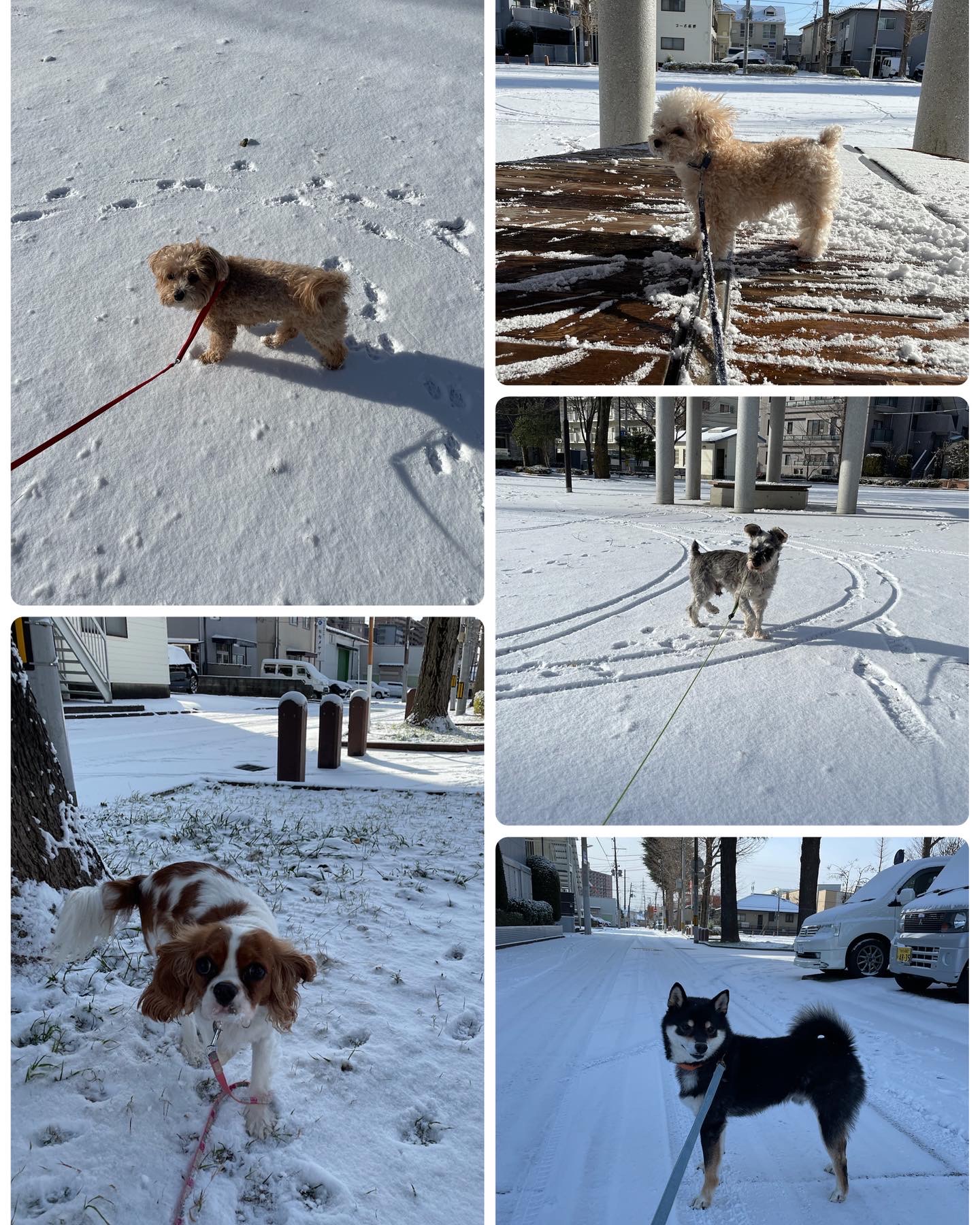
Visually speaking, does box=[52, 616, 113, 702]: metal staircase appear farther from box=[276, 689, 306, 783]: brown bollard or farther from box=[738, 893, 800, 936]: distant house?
box=[738, 893, 800, 936]: distant house

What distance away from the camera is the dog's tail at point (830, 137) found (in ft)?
11.4

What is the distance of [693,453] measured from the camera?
13.8 ft

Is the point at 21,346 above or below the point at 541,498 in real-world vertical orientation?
above

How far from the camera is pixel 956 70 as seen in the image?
443cm

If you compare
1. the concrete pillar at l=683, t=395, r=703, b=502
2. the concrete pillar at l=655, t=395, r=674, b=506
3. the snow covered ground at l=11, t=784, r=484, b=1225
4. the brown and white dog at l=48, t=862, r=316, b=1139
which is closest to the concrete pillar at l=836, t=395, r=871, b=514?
the concrete pillar at l=683, t=395, r=703, b=502

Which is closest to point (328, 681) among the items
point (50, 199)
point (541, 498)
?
point (541, 498)

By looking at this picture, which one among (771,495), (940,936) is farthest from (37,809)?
(771,495)

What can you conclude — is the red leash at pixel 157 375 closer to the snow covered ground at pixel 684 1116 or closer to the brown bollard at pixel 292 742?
the snow covered ground at pixel 684 1116

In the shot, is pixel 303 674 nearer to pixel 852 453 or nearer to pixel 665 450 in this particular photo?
pixel 665 450

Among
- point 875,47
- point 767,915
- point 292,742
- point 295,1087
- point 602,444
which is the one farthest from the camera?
point 875,47

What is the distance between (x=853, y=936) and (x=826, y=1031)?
1145 millimetres

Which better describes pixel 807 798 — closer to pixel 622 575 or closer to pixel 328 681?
pixel 622 575

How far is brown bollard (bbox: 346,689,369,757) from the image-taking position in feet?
21.0

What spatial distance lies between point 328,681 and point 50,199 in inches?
161
